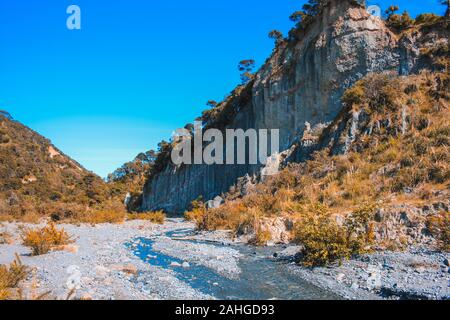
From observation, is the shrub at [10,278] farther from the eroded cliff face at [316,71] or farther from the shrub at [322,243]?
the eroded cliff face at [316,71]

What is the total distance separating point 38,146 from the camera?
67438mm

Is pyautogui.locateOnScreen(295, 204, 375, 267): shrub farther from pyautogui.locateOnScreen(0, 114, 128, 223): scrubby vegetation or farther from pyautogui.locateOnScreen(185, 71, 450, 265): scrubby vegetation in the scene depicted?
pyautogui.locateOnScreen(0, 114, 128, 223): scrubby vegetation

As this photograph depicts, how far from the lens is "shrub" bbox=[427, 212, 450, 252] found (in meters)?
8.91

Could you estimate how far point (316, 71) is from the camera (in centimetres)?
2798

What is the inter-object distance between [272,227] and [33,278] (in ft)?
30.4

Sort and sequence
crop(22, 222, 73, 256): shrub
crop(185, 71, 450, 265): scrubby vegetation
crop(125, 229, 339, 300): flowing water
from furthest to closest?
crop(22, 222, 73, 256): shrub < crop(185, 71, 450, 265): scrubby vegetation < crop(125, 229, 339, 300): flowing water

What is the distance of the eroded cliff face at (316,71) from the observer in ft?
82.5

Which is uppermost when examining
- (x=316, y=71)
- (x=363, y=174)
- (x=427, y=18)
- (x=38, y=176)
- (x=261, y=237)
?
(x=427, y=18)

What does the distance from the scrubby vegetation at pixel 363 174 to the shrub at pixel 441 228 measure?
3cm

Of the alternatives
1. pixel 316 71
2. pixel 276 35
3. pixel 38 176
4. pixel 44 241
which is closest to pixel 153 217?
pixel 316 71

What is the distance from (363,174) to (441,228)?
7.75m

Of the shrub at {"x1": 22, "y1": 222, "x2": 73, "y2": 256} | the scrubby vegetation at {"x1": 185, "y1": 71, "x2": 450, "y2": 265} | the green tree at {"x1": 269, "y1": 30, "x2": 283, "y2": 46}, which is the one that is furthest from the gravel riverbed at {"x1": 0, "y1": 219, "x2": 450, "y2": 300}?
the green tree at {"x1": 269, "y1": 30, "x2": 283, "y2": 46}

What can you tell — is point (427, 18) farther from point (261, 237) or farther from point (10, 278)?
point (10, 278)

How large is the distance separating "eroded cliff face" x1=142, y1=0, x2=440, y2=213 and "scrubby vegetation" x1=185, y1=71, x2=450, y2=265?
2.80m
